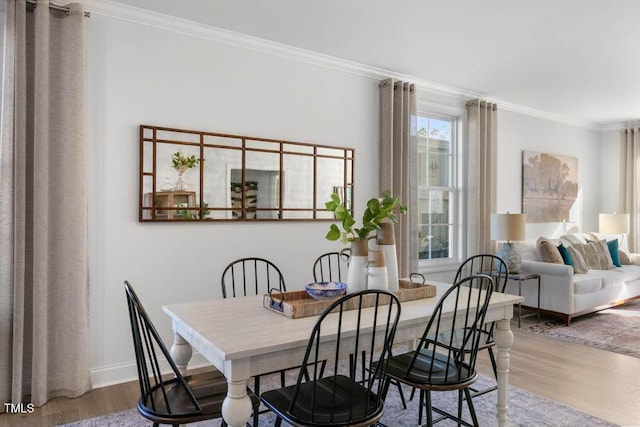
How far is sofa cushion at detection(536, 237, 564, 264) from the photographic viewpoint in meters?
5.09

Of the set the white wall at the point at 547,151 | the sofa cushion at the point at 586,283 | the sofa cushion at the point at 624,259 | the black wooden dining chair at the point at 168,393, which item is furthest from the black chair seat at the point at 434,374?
the sofa cushion at the point at 624,259

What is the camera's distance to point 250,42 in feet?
11.9

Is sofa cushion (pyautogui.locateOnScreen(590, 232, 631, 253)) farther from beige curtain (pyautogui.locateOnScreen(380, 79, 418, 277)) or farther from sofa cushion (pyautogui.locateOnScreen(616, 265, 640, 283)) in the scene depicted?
beige curtain (pyautogui.locateOnScreen(380, 79, 418, 277))

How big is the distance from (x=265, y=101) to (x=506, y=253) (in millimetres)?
3177

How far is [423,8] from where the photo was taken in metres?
3.09

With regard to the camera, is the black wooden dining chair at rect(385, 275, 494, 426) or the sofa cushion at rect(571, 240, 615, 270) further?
the sofa cushion at rect(571, 240, 615, 270)

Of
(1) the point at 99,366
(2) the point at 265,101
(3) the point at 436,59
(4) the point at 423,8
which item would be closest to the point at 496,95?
(3) the point at 436,59

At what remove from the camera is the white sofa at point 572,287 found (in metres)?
4.78

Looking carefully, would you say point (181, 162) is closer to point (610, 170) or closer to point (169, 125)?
point (169, 125)

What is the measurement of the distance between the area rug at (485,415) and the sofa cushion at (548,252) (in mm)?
2541

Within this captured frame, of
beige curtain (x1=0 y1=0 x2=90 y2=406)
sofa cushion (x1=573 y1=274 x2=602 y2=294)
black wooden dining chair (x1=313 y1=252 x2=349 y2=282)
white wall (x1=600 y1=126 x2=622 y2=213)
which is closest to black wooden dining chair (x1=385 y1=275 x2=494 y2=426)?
black wooden dining chair (x1=313 y1=252 x2=349 y2=282)

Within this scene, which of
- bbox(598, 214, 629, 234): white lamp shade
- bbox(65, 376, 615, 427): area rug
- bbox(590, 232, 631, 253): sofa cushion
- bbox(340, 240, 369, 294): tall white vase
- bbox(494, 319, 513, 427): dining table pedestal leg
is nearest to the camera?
bbox(340, 240, 369, 294): tall white vase

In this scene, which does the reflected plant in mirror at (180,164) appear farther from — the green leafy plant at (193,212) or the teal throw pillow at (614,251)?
the teal throw pillow at (614,251)

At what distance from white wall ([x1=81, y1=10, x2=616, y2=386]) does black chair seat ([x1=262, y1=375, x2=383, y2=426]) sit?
5.74ft
